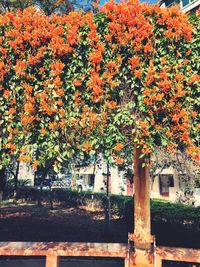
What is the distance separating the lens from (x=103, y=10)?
6.46 m

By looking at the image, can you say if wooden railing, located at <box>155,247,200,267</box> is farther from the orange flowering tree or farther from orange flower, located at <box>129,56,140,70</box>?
orange flower, located at <box>129,56,140,70</box>

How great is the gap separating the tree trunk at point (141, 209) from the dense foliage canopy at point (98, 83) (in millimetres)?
1351

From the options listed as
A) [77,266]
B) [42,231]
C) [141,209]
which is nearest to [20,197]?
[42,231]

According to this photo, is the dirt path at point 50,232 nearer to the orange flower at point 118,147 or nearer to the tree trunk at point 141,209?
the tree trunk at point 141,209

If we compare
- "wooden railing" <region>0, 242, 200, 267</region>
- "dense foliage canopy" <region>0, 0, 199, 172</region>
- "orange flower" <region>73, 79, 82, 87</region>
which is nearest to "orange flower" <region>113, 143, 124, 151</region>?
"dense foliage canopy" <region>0, 0, 199, 172</region>

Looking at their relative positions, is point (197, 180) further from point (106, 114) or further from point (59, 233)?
point (106, 114)

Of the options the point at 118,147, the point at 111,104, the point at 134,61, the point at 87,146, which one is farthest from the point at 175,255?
the point at 134,61

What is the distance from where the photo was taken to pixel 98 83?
234 inches

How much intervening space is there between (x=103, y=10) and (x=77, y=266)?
717cm

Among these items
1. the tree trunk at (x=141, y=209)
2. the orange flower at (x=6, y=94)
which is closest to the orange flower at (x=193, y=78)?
the tree trunk at (x=141, y=209)

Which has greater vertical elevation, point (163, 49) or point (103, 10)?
point (103, 10)

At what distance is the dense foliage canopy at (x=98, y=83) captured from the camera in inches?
233

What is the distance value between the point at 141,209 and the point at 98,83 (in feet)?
11.1

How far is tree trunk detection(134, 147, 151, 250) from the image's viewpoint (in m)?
6.99
